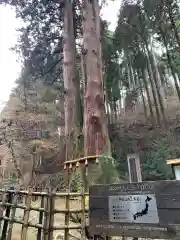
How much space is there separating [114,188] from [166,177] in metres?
8.18

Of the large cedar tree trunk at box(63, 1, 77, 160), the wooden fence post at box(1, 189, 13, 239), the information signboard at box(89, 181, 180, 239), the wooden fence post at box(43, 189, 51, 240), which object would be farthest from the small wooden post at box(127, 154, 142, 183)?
the large cedar tree trunk at box(63, 1, 77, 160)

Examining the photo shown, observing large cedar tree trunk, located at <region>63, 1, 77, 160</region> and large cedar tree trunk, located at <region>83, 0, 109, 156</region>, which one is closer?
large cedar tree trunk, located at <region>83, 0, 109, 156</region>

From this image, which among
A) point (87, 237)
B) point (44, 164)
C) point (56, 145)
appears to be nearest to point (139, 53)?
point (56, 145)

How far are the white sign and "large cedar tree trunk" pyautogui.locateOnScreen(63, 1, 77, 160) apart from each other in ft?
16.3

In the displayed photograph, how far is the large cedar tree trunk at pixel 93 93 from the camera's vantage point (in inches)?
217

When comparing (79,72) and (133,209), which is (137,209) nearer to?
(133,209)

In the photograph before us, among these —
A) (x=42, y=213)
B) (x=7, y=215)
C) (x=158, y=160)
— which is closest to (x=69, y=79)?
(x=158, y=160)

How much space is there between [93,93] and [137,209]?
3842 millimetres

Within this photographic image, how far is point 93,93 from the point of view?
602cm

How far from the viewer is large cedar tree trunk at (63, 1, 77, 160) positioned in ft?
27.6

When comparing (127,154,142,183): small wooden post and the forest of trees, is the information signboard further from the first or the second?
the forest of trees

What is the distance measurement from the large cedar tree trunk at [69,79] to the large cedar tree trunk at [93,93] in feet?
7.34

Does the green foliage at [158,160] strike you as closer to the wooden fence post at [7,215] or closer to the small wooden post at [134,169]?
the small wooden post at [134,169]

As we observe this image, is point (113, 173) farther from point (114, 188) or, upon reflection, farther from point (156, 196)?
point (156, 196)
